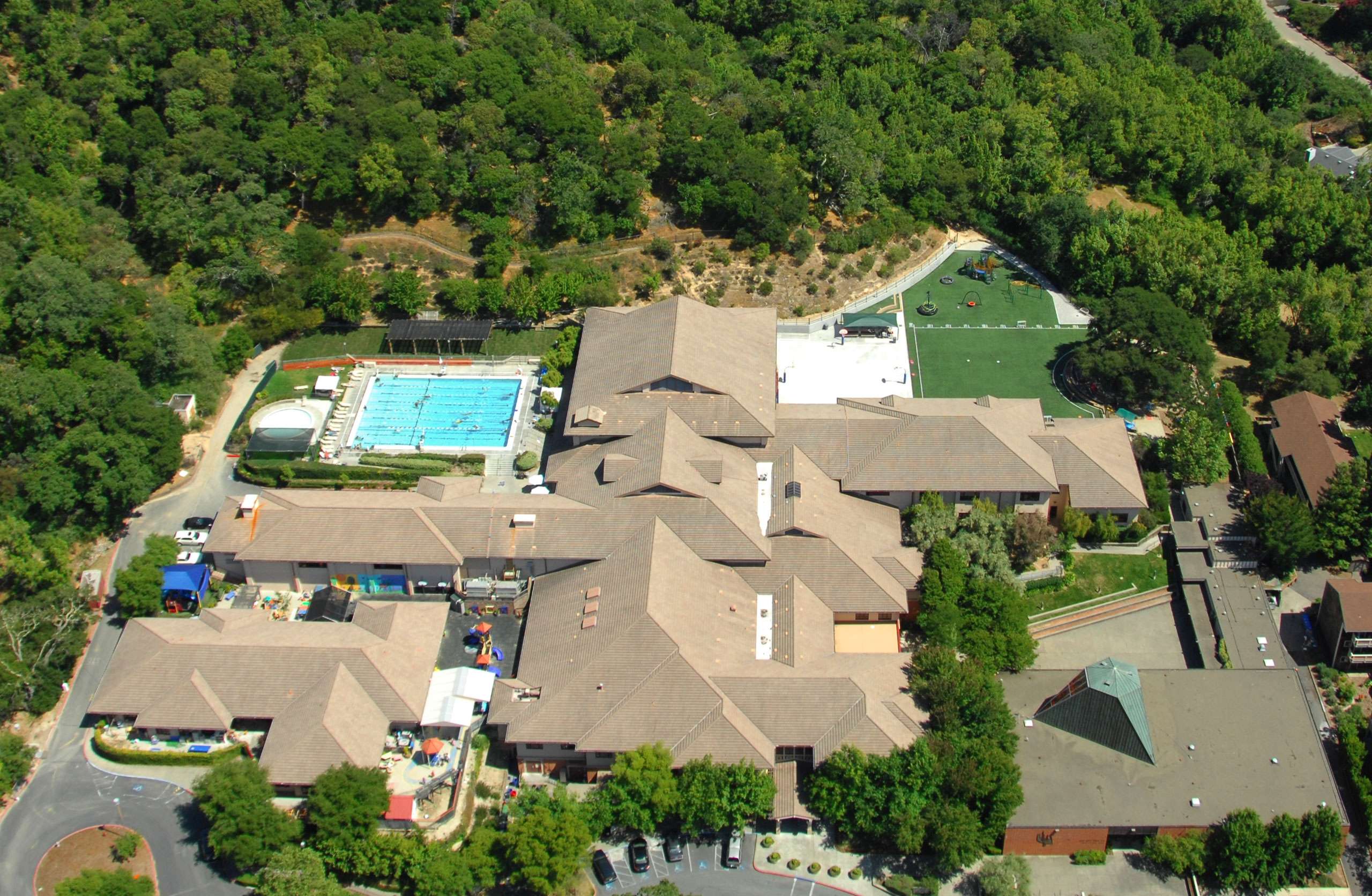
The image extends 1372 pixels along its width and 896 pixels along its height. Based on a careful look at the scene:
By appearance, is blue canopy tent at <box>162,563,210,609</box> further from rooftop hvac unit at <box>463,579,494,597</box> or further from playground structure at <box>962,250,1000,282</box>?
playground structure at <box>962,250,1000,282</box>

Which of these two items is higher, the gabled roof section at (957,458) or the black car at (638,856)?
the gabled roof section at (957,458)

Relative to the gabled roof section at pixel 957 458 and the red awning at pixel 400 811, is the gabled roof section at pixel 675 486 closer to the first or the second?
the gabled roof section at pixel 957 458

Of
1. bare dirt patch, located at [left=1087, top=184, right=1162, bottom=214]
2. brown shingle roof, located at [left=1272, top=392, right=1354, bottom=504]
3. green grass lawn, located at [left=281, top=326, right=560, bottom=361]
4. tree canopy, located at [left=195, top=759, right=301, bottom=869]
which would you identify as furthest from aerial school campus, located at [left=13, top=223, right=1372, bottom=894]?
bare dirt patch, located at [left=1087, top=184, right=1162, bottom=214]

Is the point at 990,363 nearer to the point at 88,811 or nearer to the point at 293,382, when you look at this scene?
the point at 293,382

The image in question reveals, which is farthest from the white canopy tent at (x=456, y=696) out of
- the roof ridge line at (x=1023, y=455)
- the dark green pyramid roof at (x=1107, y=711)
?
the roof ridge line at (x=1023, y=455)

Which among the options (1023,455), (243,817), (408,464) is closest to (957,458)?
(1023,455)
